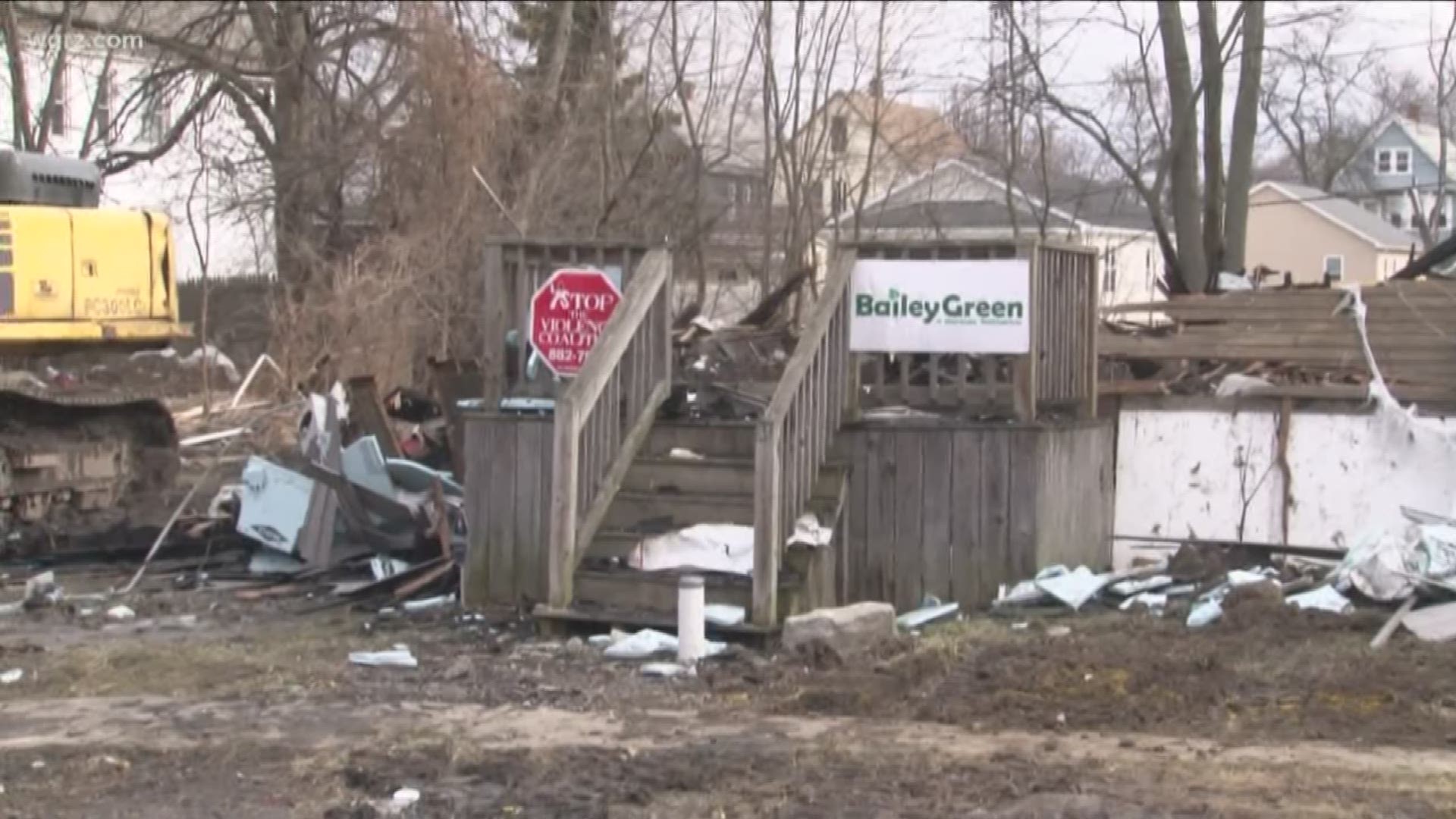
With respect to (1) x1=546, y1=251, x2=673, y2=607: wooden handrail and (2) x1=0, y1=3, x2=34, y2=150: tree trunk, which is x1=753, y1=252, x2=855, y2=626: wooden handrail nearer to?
(1) x1=546, y1=251, x2=673, y2=607: wooden handrail

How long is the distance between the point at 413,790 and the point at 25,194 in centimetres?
1028

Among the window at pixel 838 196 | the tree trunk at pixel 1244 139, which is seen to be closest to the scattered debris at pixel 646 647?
the tree trunk at pixel 1244 139

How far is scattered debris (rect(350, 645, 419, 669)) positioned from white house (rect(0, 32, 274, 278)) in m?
18.6

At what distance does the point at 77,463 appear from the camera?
52.1ft

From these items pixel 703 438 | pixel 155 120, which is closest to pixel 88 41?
pixel 155 120

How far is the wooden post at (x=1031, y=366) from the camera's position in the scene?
35.0 ft

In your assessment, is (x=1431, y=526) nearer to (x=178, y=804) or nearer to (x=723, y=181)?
(x=178, y=804)

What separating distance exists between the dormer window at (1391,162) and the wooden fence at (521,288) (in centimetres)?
6914

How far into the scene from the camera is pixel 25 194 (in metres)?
15.0

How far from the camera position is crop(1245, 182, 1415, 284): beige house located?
64250 millimetres

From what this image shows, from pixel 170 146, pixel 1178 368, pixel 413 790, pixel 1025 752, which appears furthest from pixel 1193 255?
pixel 170 146

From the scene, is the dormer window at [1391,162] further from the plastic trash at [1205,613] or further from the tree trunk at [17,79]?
the plastic trash at [1205,613]

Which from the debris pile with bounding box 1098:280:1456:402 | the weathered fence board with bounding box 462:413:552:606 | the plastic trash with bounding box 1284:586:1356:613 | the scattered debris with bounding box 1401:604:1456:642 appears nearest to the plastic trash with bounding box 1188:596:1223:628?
the plastic trash with bounding box 1284:586:1356:613

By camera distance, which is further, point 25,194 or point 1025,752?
point 25,194
